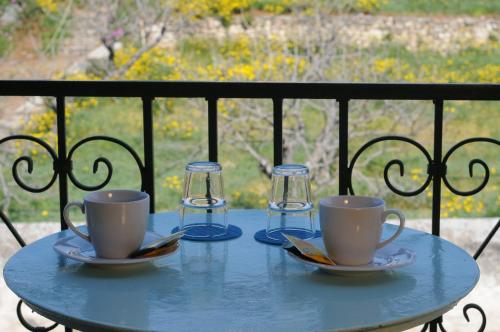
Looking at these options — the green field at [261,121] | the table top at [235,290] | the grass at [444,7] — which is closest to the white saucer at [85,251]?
the table top at [235,290]

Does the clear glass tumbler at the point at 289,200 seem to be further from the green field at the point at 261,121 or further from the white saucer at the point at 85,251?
the green field at the point at 261,121

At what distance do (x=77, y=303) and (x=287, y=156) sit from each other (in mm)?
4832

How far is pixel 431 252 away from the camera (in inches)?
39.4

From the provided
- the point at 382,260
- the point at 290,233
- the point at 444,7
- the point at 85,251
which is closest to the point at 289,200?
the point at 290,233

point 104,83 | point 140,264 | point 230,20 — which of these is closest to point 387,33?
point 230,20

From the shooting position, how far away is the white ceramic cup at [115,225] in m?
0.93

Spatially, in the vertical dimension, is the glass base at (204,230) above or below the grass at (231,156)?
above

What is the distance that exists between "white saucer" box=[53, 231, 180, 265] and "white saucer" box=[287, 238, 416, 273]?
191 mm

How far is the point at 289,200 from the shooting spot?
1106 millimetres

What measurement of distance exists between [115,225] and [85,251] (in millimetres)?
79

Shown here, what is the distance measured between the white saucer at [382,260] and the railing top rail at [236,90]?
39cm

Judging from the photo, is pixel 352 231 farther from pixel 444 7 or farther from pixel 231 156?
pixel 444 7

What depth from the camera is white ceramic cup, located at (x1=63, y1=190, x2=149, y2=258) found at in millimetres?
925

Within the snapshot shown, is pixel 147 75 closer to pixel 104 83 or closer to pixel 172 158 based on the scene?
pixel 172 158
